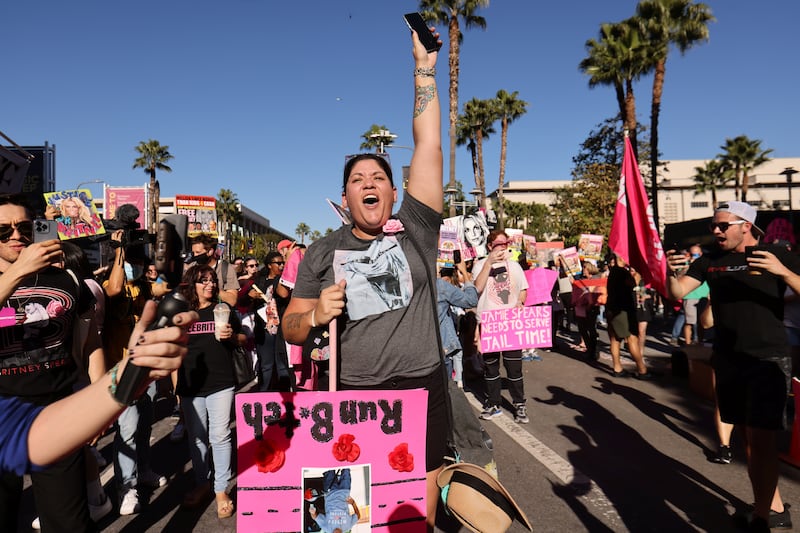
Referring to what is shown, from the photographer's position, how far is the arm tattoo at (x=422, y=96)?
252 cm

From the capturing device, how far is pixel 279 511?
209 cm

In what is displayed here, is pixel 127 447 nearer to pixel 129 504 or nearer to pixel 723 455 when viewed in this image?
pixel 129 504

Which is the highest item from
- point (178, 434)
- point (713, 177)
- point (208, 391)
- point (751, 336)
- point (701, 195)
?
point (701, 195)

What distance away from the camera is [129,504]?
4137 millimetres

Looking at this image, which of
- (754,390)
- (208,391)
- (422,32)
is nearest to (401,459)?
(422,32)

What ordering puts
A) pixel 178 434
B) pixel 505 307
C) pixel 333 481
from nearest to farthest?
pixel 333 481 < pixel 178 434 < pixel 505 307

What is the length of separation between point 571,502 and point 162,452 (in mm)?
4377

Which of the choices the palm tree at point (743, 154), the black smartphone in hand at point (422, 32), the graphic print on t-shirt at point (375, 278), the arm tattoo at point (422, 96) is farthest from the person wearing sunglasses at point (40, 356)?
the palm tree at point (743, 154)

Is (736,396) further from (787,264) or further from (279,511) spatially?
(279,511)

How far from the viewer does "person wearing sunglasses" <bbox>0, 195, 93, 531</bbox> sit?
2.69m

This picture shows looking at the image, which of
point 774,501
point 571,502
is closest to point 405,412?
point 571,502

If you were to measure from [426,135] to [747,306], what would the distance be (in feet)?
9.97

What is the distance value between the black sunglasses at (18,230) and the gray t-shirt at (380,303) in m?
1.65

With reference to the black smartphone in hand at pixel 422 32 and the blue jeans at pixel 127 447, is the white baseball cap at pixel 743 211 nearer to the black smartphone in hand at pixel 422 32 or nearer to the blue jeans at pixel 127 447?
the black smartphone in hand at pixel 422 32
